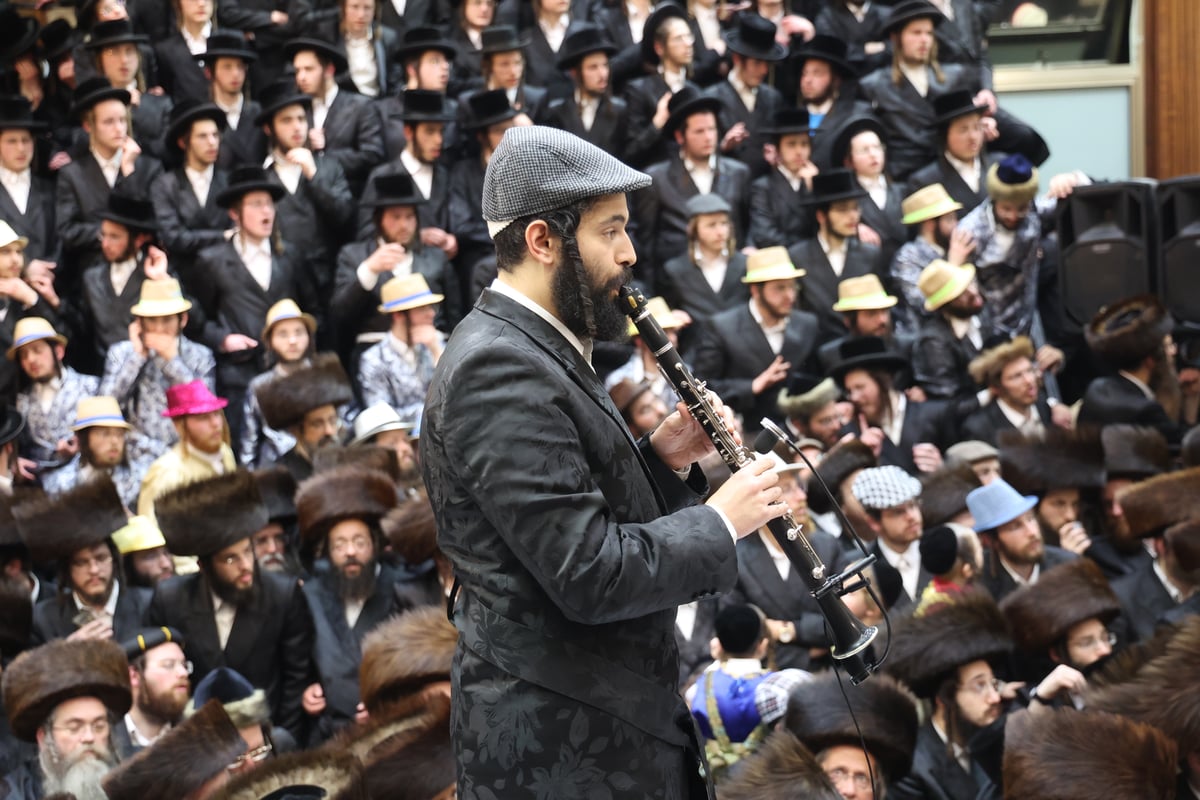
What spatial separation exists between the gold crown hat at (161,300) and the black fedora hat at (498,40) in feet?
7.99

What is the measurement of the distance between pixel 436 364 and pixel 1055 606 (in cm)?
252

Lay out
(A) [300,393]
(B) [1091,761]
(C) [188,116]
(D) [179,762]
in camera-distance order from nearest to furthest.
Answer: (B) [1091,761] → (D) [179,762] → (A) [300,393] → (C) [188,116]

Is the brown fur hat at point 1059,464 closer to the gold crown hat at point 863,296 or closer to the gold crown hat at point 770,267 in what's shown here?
the gold crown hat at point 863,296

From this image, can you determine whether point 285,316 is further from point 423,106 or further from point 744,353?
point 744,353

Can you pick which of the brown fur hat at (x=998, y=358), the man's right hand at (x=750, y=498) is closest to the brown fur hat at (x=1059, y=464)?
the brown fur hat at (x=998, y=358)

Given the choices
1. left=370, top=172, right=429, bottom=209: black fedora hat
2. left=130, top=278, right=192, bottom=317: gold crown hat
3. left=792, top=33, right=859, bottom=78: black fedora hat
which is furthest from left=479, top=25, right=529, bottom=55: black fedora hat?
left=130, top=278, right=192, bottom=317: gold crown hat

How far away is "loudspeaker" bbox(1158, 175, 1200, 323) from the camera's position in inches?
313

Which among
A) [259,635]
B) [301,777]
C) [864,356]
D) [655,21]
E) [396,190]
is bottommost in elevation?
[864,356]

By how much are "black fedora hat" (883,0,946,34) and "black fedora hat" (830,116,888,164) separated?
2.50 feet

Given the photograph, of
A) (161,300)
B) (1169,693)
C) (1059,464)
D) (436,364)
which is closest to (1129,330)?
(1059,464)

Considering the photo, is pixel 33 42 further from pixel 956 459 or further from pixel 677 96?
pixel 956 459

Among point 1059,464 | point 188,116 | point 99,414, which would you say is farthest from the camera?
point 188,116

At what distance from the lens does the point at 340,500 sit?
20.4 ft

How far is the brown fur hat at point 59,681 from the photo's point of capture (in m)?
5.12
